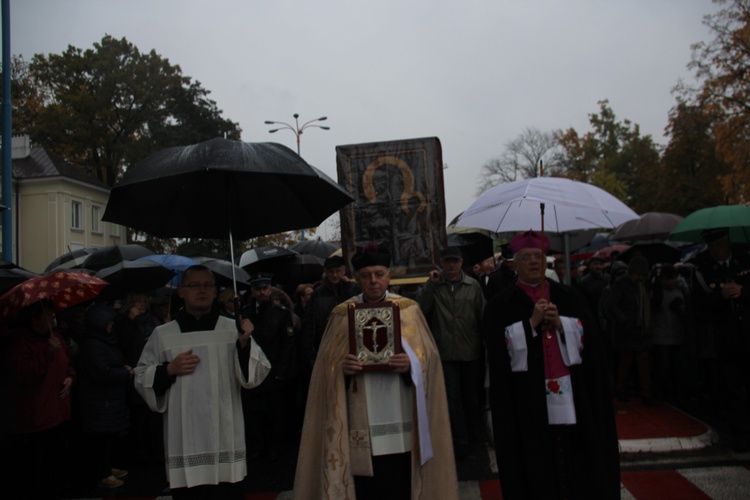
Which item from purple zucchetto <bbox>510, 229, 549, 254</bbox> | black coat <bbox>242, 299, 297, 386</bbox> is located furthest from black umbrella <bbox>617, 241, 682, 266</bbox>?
purple zucchetto <bbox>510, 229, 549, 254</bbox>

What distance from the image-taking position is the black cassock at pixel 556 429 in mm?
3941

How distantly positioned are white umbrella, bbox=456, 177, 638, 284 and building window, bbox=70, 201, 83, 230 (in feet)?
114

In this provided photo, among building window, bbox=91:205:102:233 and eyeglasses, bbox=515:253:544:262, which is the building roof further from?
eyeglasses, bbox=515:253:544:262

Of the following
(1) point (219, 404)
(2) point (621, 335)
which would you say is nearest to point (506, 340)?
(1) point (219, 404)

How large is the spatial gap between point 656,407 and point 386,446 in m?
5.34

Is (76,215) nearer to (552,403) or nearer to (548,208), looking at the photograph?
(548,208)

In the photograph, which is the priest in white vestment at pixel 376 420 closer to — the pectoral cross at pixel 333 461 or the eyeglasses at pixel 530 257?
the pectoral cross at pixel 333 461

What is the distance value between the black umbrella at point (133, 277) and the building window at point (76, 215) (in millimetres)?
31613

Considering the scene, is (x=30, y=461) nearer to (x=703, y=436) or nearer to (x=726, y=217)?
(x=703, y=436)

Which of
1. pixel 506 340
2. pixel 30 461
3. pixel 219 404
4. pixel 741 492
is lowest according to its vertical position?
pixel 741 492

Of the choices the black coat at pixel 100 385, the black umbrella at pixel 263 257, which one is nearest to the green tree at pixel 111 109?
the black umbrella at pixel 263 257

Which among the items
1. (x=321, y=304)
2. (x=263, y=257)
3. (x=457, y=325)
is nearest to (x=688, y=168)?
(x=263, y=257)

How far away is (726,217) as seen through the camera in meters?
6.87

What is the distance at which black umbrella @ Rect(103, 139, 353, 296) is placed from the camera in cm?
352
